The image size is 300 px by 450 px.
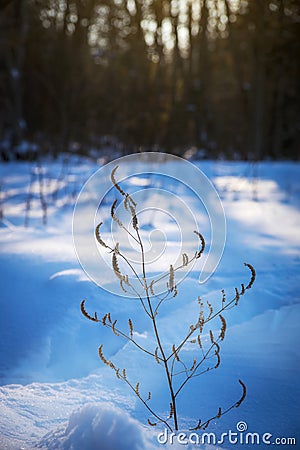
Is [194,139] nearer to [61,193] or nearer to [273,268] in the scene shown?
[61,193]

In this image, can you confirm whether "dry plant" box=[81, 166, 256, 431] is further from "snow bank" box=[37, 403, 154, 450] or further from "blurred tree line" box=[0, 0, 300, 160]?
"blurred tree line" box=[0, 0, 300, 160]

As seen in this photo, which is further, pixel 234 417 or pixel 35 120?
pixel 35 120

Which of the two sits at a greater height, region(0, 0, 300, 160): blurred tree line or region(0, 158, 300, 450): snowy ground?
region(0, 0, 300, 160): blurred tree line

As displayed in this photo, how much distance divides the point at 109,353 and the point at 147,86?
371 inches

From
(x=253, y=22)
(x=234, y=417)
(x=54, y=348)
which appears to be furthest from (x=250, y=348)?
(x=253, y=22)

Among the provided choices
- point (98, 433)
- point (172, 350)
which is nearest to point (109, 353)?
point (172, 350)

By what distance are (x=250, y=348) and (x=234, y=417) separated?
356 millimetres

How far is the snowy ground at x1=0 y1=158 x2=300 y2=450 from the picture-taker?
1.33 metres

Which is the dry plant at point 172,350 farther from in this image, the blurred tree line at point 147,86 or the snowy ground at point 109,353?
the blurred tree line at point 147,86

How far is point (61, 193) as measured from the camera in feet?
16.2

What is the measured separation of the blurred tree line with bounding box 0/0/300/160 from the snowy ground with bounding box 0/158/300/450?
6.45 m

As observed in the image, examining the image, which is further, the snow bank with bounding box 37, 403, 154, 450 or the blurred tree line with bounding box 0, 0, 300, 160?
the blurred tree line with bounding box 0, 0, 300, 160

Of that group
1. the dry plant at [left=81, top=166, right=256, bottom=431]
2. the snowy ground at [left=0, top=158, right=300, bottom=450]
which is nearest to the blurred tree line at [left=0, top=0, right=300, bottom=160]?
the snowy ground at [left=0, top=158, right=300, bottom=450]

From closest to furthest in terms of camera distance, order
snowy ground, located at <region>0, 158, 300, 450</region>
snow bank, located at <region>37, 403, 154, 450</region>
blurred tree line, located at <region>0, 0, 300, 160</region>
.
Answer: snow bank, located at <region>37, 403, 154, 450</region>, snowy ground, located at <region>0, 158, 300, 450</region>, blurred tree line, located at <region>0, 0, 300, 160</region>
